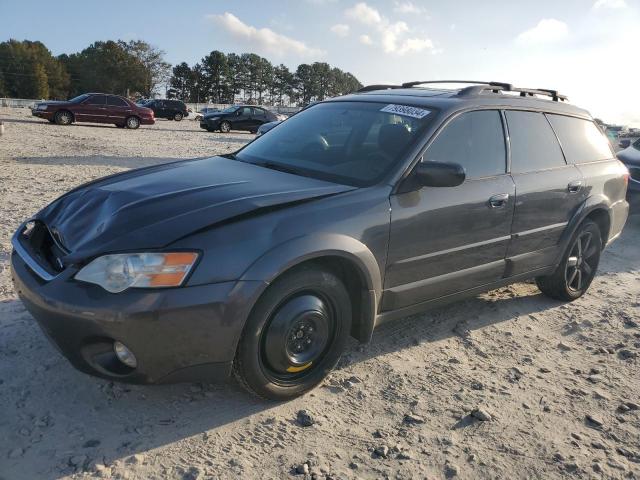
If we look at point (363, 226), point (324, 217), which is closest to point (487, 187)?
point (363, 226)

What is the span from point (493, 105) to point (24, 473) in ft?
11.7

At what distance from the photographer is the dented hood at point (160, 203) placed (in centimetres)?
248

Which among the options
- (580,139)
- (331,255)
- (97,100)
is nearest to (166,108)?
(97,100)

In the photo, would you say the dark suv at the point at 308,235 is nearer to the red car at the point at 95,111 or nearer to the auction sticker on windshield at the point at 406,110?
the auction sticker on windshield at the point at 406,110

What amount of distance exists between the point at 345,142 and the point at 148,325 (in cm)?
188

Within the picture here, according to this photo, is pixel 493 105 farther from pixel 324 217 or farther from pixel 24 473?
pixel 24 473

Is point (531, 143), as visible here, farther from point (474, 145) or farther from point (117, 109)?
point (117, 109)

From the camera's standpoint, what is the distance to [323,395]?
2.99 meters

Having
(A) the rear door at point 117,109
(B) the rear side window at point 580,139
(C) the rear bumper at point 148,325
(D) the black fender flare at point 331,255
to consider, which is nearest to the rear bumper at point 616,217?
(B) the rear side window at point 580,139

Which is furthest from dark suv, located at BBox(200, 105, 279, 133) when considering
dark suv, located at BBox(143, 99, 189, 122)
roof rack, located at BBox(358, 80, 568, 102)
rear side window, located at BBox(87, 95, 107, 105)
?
roof rack, located at BBox(358, 80, 568, 102)

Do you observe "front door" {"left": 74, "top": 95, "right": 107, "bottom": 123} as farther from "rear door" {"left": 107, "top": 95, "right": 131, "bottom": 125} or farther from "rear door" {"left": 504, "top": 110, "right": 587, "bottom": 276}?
"rear door" {"left": 504, "top": 110, "right": 587, "bottom": 276}

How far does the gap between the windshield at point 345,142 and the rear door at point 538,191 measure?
3.12 feet

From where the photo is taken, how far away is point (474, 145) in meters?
3.66

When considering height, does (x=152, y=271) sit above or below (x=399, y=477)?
above
